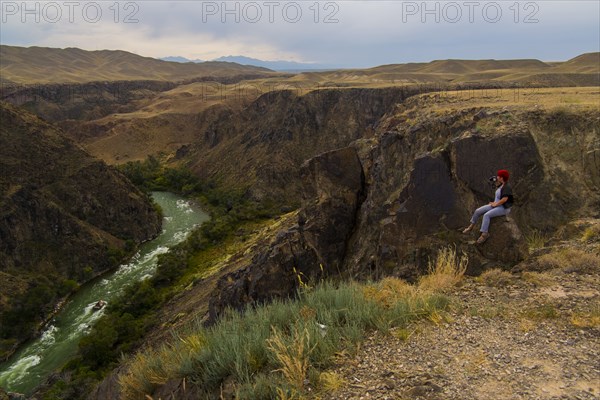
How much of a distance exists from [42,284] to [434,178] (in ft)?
112

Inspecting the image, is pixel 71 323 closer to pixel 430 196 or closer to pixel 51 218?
pixel 51 218

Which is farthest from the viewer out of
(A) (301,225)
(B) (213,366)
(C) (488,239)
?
(A) (301,225)

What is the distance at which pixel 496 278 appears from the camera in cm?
886

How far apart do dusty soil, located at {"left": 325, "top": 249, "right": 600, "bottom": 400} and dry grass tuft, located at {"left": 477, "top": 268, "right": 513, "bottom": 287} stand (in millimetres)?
679

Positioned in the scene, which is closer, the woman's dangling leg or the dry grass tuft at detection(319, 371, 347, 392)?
the dry grass tuft at detection(319, 371, 347, 392)

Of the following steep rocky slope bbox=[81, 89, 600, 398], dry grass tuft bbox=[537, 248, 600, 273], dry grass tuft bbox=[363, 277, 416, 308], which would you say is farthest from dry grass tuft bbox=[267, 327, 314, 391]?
dry grass tuft bbox=[537, 248, 600, 273]

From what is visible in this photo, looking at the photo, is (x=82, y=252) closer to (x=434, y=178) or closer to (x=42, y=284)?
(x=42, y=284)

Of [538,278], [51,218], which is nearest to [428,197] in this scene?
[538,278]

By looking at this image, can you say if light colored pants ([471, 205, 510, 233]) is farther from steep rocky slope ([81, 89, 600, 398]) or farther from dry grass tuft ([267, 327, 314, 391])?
dry grass tuft ([267, 327, 314, 391])

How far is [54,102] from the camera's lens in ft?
401

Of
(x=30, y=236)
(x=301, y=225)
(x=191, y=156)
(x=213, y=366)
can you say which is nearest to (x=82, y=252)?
(x=30, y=236)

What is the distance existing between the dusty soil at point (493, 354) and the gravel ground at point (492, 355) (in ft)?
0.04

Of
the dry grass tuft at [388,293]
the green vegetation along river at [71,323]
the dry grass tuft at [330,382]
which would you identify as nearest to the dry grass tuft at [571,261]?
the dry grass tuft at [388,293]

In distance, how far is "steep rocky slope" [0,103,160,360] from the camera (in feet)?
114
